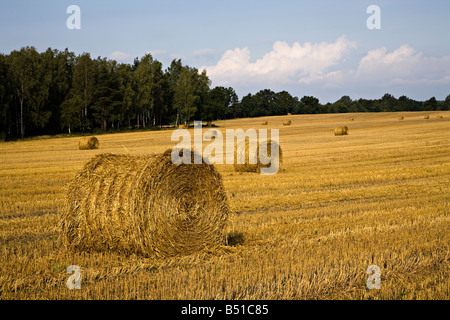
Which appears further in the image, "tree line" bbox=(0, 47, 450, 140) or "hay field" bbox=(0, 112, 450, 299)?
"tree line" bbox=(0, 47, 450, 140)

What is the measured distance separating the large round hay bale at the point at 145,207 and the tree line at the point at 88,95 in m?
47.0

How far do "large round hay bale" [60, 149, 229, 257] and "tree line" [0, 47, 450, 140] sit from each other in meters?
47.0

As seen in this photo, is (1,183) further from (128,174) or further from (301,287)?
(301,287)

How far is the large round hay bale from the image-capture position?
291 inches

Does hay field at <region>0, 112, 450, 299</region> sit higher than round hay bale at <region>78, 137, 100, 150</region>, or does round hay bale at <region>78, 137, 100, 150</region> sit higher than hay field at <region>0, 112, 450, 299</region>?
round hay bale at <region>78, 137, 100, 150</region>

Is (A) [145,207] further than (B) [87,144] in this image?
No

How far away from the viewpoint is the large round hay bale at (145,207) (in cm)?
738

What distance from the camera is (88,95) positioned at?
6219 centimetres

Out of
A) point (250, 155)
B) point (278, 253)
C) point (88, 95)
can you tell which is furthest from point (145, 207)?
point (88, 95)

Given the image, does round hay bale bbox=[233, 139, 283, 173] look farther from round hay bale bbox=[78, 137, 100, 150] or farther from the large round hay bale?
round hay bale bbox=[78, 137, 100, 150]

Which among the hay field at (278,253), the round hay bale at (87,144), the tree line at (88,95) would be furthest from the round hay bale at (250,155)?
the tree line at (88,95)

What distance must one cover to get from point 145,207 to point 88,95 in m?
57.9

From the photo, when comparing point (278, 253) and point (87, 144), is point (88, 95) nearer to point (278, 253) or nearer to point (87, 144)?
point (87, 144)

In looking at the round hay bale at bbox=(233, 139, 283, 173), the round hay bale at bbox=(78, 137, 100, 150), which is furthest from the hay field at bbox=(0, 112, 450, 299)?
the round hay bale at bbox=(78, 137, 100, 150)
